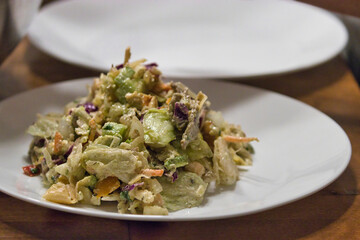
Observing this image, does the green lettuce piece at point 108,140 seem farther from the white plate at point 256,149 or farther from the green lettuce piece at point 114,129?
the white plate at point 256,149

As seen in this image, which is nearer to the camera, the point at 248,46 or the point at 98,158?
the point at 98,158

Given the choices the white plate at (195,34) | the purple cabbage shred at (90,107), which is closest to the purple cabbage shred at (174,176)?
the purple cabbage shred at (90,107)

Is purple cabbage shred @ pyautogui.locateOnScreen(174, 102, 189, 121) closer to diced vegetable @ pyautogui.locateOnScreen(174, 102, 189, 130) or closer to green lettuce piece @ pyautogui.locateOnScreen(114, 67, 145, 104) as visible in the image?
diced vegetable @ pyautogui.locateOnScreen(174, 102, 189, 130)

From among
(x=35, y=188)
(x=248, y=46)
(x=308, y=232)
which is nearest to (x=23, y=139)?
(x=35, y=188)

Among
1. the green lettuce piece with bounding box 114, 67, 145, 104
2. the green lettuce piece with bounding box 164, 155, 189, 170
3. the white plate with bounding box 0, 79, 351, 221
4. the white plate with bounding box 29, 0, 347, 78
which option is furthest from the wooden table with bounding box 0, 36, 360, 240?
the white plate with bounding box 29, 0, 347, 78

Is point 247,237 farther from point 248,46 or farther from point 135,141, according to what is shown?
point 248,46

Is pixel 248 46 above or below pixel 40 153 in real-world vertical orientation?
below

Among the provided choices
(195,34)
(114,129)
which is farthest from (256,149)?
(195,34)

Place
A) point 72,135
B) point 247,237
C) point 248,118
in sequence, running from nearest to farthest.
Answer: point 247,237
point 72,135
point 248,118
